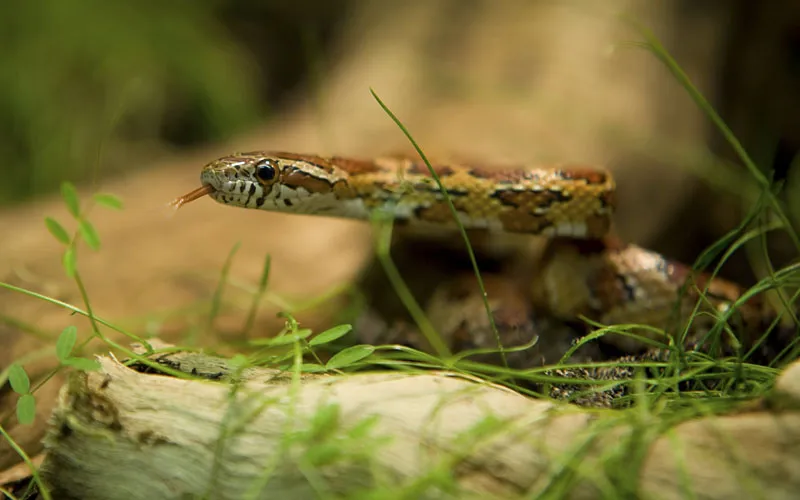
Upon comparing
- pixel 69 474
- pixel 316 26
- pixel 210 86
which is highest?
pixel 316 26

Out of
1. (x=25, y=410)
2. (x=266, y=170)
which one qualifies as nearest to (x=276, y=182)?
(x=266, y=170)

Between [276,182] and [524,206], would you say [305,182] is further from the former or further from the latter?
[524,206]

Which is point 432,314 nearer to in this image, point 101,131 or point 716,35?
point 716,35

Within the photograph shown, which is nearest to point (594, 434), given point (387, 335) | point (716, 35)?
point (387, 335)

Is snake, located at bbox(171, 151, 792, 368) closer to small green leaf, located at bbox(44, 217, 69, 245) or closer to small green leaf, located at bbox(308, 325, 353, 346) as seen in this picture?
small green leaf, located at bbox(44, 217, 69, 245)

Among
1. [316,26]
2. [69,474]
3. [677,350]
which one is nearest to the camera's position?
[69,474]
